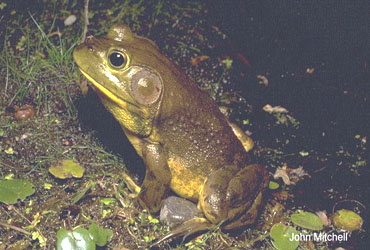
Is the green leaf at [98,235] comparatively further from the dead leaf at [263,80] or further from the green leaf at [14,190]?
the dead leaf at [263,80]

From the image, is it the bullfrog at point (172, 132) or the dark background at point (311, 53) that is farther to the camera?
the dark background at point (311, 53)

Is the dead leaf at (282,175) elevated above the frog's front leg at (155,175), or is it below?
below

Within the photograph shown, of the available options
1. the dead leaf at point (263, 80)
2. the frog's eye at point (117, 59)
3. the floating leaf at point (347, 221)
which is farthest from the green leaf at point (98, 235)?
the dead leaf at point (263, 80)

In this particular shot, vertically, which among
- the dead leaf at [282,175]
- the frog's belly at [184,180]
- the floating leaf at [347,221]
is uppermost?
the frog's belly at [184,180]

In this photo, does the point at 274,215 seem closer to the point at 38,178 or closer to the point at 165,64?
the point at 165,64

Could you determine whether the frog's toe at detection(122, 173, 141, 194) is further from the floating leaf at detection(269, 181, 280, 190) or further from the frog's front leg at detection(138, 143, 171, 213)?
the floating leaf at detection(269, 181, 280, 190)

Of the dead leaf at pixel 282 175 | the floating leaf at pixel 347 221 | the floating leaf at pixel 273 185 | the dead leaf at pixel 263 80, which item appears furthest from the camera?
the dead leaf at pixel 263 80

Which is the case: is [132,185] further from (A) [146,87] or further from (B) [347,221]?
(B) [347,221]

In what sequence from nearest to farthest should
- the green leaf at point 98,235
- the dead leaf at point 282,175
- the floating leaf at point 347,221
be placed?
the green leaf at point 98,235 → the floating leaf at point 347,221 → the dead leaf at point 282,175
